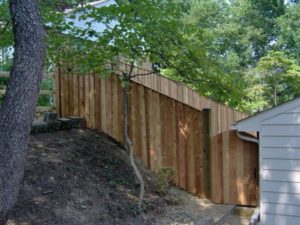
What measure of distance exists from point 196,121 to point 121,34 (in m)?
2.23

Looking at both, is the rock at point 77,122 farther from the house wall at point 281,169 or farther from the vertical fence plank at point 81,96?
the house wall at point 281,169

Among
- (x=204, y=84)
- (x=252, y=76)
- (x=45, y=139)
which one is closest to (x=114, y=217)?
(x=45, y=139)

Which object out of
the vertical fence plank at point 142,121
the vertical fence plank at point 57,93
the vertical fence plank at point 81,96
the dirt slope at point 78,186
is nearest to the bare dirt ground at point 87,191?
the dirt slope at point 78,186

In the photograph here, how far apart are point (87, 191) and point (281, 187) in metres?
2.51

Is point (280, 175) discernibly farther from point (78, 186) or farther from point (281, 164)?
point (78, 186)

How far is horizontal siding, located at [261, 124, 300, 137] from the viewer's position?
171 inches

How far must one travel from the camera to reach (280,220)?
439 centimetres

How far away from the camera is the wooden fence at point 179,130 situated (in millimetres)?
6156

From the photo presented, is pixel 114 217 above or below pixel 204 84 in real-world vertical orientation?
below

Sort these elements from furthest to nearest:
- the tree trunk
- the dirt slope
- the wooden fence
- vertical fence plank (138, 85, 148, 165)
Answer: vertical fence plank (138, 85, 148, 165)
the wooden fence
the dirt slope
the tree trunk

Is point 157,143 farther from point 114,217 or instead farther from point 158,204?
point 114,217

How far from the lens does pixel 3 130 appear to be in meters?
2.79

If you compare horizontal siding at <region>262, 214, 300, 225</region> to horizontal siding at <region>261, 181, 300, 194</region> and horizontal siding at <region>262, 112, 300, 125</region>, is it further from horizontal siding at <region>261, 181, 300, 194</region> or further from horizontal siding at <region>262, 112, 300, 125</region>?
horizontal siding at <region>262, 112, 300, 125</region>

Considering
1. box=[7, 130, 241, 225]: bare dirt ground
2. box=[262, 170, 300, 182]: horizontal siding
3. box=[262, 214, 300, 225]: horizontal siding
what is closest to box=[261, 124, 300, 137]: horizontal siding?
box=[262, 170, 300, 182]: horizontal siding
